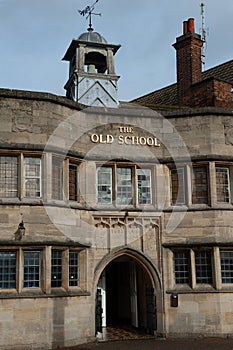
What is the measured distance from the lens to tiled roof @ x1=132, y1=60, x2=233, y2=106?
81.4 feet

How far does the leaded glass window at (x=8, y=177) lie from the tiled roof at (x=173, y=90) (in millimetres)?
11874

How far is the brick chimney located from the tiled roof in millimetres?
1421

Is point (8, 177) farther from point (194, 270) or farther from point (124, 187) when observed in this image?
point (194, 270)

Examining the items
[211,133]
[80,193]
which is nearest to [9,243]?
[80,193]

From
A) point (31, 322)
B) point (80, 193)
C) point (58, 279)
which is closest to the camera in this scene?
point (31, 322)

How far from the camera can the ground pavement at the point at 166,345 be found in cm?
1464

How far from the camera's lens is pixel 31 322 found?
14.1m

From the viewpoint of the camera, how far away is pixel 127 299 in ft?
64.7

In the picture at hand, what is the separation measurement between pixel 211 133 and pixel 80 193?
183 inches

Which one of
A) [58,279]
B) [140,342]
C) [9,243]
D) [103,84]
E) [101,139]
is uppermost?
[103,84]

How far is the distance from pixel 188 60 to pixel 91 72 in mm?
5644

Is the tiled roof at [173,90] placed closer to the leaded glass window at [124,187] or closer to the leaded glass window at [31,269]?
the leaded glass window at [124,187]

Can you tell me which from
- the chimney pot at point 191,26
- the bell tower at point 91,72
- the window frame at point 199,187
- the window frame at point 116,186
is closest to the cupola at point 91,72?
the bell tower at point 91,72

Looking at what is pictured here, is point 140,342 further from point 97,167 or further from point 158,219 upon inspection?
point 97,167
